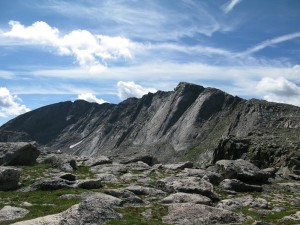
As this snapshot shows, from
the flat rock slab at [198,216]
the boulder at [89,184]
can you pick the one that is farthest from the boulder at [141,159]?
the flat rock slab at [198,216]

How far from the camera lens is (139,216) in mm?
30375

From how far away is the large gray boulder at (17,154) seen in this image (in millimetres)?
60062

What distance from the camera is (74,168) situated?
62531mm

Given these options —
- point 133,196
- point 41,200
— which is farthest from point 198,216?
point 41,200

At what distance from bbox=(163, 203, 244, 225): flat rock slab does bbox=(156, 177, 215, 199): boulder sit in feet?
30.4

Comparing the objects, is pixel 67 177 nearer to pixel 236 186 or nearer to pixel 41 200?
pixel 41 200

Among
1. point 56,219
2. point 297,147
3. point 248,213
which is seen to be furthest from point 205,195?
point 297,147

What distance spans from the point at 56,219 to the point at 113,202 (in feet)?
27.2

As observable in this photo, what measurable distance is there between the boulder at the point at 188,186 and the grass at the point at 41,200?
32.0 feet

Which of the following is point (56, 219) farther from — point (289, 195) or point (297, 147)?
point (297, 147)

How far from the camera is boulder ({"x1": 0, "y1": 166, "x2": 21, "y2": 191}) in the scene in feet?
138

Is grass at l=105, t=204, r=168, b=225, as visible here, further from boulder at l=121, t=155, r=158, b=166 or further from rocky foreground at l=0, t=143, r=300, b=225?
boulder at l=121, t=155, r=158, b=166

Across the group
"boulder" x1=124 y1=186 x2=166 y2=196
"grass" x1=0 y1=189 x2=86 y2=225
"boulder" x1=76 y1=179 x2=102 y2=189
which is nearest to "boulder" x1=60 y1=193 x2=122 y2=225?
"grass" x1=0 y1=189 x2=86 y2=225

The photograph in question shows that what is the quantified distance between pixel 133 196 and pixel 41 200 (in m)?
8.74
